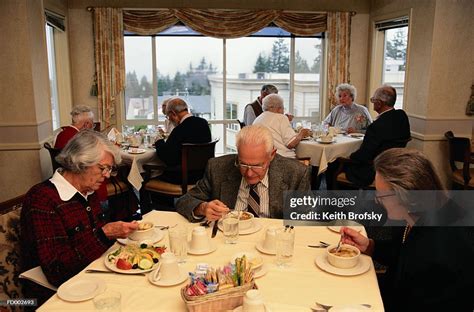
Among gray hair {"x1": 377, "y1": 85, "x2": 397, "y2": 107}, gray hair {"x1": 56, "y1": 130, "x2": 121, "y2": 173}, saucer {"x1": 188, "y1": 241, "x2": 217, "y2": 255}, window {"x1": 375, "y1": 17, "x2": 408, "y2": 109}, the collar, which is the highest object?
window {"x1": 375, "y1": 17, "x2": 408, "y2": 109}

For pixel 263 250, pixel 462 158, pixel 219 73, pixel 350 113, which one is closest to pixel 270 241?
pixel 263 250

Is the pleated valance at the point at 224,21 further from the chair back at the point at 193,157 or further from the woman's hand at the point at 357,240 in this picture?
the woman's hand at the point at 357,240

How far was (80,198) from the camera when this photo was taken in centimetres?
180

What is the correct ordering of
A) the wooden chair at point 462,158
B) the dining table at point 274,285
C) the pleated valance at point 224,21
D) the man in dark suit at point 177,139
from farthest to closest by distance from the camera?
the pleated valance at point 224,21, the wooden chair at point 462,158, the man in dark suit at point 177,139, the dining table at point 274,285

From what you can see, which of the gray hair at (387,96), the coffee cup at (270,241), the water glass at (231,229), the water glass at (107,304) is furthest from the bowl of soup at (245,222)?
the gray hair at (387,96)

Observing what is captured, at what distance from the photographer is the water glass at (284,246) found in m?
1.58

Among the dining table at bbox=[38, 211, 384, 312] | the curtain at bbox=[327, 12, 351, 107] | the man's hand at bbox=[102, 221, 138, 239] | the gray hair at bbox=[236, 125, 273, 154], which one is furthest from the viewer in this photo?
the curtain at bbox=[327, 12, 351, 107]

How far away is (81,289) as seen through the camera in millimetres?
1425

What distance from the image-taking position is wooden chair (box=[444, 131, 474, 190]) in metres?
3.98

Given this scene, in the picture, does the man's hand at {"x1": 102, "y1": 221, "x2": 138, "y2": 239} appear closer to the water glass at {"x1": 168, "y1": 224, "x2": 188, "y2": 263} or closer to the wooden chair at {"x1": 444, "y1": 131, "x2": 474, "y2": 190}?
the water glass at {"x1": 168, "y1": 224, "x2": 188, "y2": 263}

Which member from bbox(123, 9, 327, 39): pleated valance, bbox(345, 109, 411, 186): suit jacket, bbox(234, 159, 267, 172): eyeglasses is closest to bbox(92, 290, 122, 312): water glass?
bbox(234, 159, 267, 172): eyeglasses

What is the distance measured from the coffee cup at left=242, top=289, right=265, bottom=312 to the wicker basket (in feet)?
0.19

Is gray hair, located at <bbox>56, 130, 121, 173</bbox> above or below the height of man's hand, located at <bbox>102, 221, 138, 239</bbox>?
above

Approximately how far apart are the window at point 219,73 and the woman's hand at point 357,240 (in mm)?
4952
